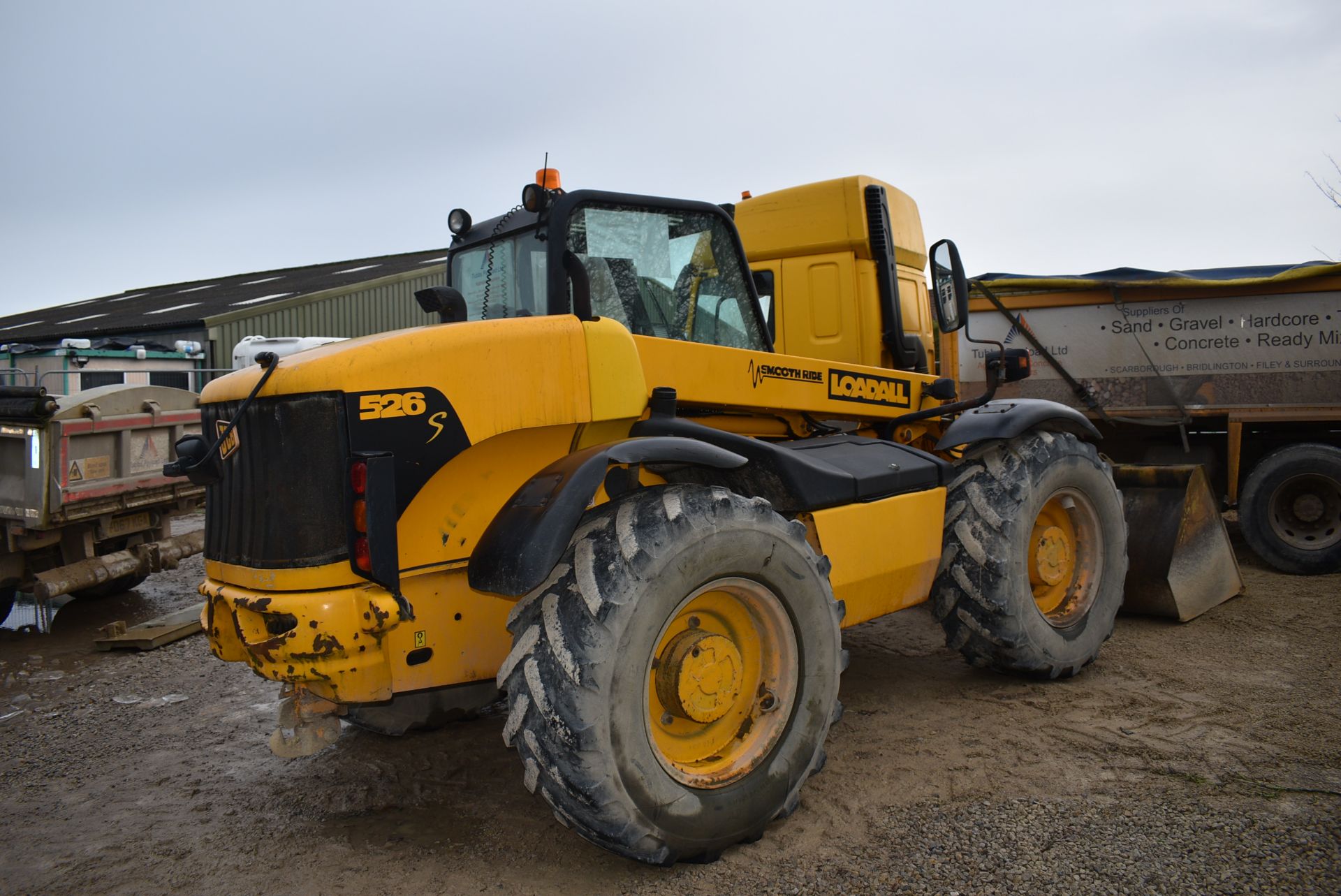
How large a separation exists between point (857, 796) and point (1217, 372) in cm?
641

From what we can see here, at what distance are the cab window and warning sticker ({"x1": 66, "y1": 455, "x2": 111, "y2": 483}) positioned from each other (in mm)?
5139

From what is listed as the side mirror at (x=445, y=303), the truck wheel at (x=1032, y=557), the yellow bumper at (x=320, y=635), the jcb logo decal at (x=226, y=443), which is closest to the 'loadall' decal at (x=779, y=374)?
the truck wheel at (x=1032, y=557)

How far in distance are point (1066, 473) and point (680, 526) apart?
2.69 metres

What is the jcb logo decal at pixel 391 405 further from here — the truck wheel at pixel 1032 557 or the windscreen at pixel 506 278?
the truck wheel at pixel 1032 557

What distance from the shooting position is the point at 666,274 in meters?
3.86

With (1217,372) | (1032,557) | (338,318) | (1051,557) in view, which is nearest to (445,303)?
(1032,557)

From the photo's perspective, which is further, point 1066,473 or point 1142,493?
point 1142,493

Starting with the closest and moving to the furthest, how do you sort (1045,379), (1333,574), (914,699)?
(914,699), (1333,574), (1045,379)

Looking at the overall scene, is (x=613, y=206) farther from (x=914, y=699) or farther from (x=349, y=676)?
(x=914, y=699)

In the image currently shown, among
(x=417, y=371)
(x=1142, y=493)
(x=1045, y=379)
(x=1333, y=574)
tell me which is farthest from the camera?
(x=1045, y=379)

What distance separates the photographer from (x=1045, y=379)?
29.0ft

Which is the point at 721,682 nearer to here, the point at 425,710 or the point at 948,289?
the point at 425,710

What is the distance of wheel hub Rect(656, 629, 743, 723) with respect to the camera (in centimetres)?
308

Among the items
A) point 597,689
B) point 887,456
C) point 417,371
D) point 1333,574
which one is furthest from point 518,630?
point 1333,574
